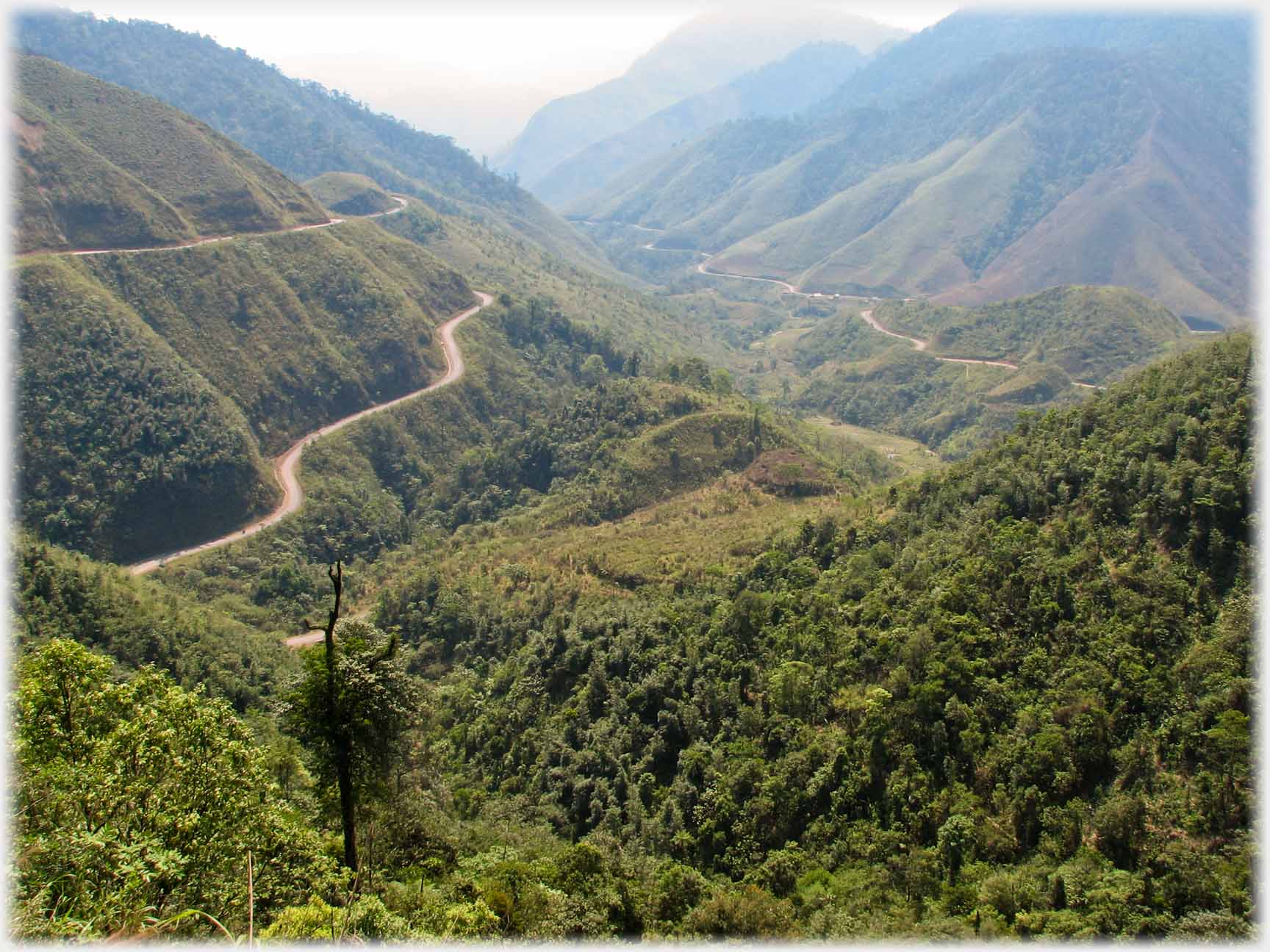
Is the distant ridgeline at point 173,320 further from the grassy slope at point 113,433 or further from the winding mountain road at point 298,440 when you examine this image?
the winding mountain road at point 298,440

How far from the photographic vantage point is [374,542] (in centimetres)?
6538

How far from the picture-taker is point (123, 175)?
82.2 m

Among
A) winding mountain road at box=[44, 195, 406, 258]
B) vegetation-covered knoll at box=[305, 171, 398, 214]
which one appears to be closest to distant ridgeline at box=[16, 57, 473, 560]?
winding mountain road at box=[44, 195, 406, 258]

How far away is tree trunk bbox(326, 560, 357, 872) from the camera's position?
640 inches

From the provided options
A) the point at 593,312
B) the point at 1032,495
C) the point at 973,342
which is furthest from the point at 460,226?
the point at 1032,495

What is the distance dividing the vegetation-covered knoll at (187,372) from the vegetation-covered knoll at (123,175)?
15.8ft

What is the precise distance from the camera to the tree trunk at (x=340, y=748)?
16.3 metres

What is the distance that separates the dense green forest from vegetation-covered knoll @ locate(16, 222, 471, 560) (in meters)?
22.3

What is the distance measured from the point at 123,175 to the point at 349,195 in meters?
58.6

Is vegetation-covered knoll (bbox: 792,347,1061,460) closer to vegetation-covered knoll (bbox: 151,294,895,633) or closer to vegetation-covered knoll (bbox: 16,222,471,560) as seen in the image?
vegetation-covered knoll (bbox: 151,294,895,633)

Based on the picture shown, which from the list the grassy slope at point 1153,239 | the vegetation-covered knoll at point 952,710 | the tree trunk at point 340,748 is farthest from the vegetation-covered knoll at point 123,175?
the grassy slope at point 1153,239

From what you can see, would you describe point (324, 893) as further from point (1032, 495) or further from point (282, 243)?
point (282, 243)

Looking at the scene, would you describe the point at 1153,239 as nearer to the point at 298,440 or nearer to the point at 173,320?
the point at 298,440

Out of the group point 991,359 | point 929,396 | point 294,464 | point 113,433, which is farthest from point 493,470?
point 991,359
